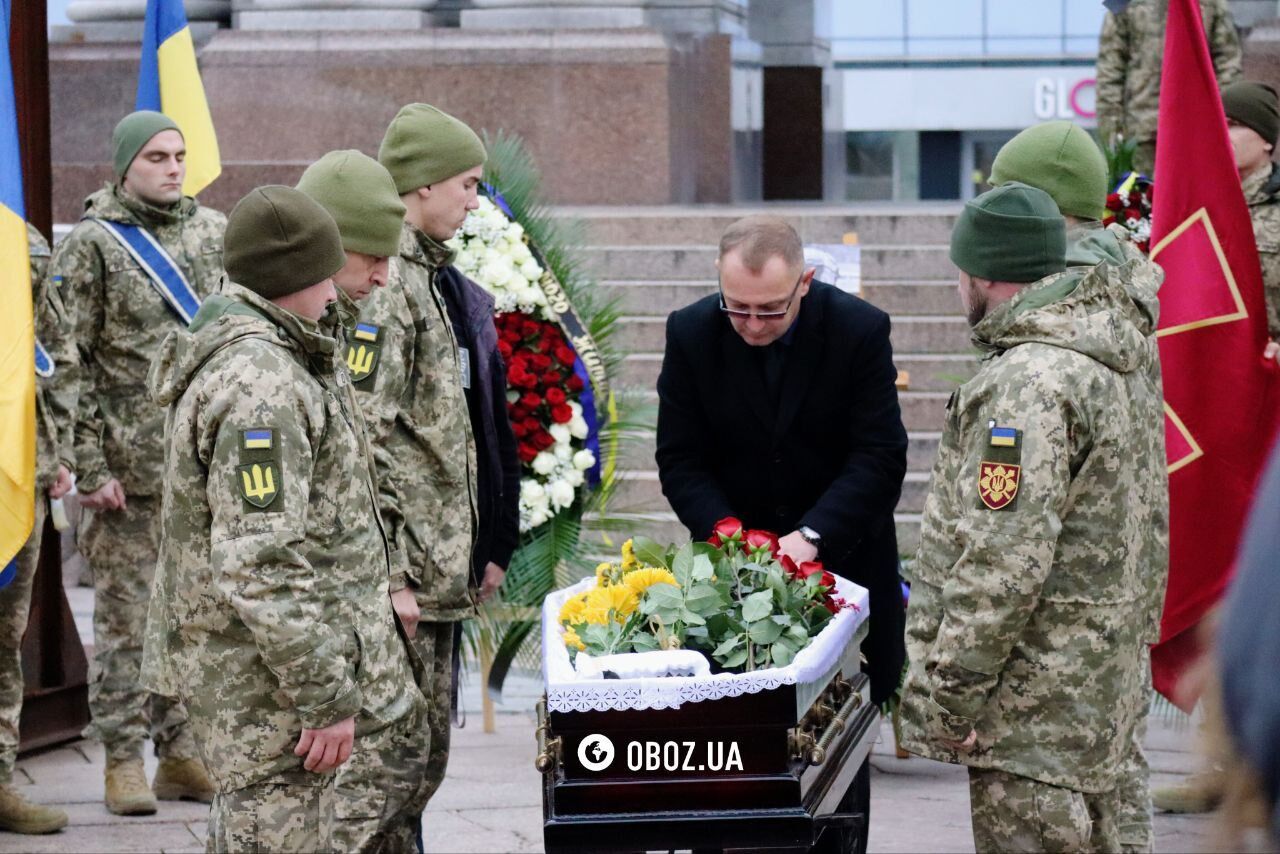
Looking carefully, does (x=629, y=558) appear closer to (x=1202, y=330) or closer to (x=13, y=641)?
(x=1202, y=330)

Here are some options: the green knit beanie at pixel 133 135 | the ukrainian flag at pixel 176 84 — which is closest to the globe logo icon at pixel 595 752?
the green knit beanie at pixel 133 135

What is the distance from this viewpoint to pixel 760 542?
13.6 feet

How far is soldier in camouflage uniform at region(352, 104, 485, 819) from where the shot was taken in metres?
4.61

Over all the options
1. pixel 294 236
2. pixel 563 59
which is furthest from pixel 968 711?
pixel 563 59

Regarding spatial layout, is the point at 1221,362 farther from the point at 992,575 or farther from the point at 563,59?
the point at 563,59

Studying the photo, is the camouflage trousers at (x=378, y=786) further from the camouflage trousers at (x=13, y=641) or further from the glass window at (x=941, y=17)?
the glass window at (x=941, y=17)

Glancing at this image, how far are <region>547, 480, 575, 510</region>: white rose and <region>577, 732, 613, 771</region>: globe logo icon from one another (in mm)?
3671

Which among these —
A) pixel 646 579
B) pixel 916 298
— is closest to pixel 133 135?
pixel 646 579

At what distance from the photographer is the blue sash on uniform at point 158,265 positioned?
6305 millimetres

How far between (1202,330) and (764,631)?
2.46 m

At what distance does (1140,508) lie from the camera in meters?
4.00

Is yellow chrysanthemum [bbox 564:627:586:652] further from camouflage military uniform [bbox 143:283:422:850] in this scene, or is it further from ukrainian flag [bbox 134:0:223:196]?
ukrainian flag [bbox 134:0:223:196]

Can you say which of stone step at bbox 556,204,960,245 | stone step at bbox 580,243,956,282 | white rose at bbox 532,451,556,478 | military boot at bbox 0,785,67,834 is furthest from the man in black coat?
stone step at bbox 556,204,960,245

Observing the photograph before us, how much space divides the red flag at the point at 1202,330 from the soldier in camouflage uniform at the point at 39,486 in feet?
12.2
